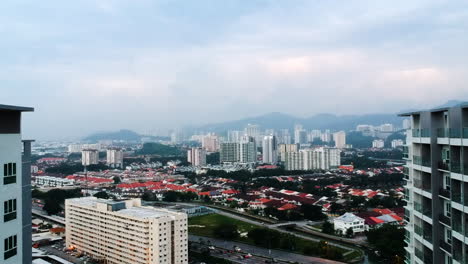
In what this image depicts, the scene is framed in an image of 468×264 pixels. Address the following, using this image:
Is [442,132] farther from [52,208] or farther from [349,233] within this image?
[52,208]

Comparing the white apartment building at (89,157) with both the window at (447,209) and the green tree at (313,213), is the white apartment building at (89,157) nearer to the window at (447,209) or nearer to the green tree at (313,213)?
the green tree at (313,213)

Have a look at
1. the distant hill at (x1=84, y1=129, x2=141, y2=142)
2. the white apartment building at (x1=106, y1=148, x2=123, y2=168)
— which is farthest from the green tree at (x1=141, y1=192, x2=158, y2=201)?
the distant hill at (x1=84, y1=129, x2=141, y2=142)

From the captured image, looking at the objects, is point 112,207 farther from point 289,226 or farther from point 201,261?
point 289,226

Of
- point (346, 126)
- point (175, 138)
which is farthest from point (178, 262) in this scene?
point (346, 126)

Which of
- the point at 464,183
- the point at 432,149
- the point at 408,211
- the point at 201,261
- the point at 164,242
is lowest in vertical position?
the point at 201,261

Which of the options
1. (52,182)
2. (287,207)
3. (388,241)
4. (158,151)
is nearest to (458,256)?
(388,241)

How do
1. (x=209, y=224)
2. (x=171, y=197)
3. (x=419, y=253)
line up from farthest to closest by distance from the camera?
(x=171, y=197) → (x=209, y=224) → (x=419, y=253)
